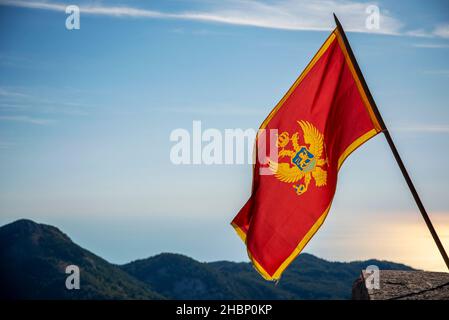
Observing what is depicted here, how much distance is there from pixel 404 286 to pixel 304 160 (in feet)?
12.9

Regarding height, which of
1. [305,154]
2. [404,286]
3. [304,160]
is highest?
[305,154]

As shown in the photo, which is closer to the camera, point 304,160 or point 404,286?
point 304,160

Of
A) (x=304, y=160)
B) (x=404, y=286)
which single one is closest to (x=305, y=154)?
(x=304, y=160)

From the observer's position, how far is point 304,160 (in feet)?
51.4

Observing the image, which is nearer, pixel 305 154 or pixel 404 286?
pixel 305 154

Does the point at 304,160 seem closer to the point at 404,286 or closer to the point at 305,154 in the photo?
the point at 305,154

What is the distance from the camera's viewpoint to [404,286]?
15.8m

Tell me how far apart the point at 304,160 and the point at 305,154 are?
149 millimetres

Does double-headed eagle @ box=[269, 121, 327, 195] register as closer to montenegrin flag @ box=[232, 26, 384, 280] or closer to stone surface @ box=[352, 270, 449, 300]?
montenegrin flag @ box=[232, 26, 384, 280]

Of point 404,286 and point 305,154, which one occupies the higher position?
point 305,154

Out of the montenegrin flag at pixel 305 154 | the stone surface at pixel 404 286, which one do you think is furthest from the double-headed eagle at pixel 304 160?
the stone surface at pixel 404 286
